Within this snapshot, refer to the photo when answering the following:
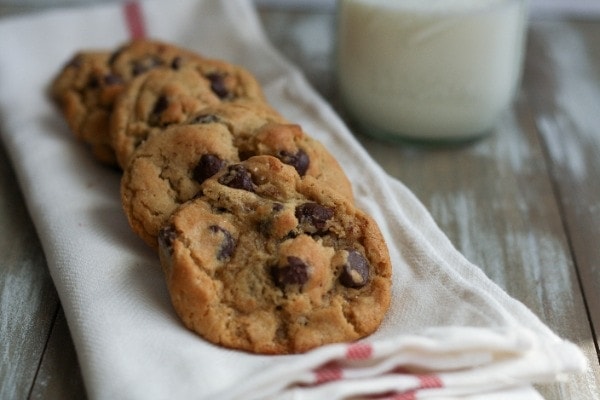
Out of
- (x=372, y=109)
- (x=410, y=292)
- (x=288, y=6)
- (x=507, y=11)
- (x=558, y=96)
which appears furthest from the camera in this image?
(x=288, y=6)

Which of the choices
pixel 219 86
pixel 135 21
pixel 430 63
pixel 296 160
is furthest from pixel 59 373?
pixel 135 21

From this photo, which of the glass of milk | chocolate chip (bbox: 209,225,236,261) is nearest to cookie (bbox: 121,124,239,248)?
chocolate chip (bbox: 209,225,236,261)

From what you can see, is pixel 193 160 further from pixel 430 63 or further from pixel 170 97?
pixel 430 63

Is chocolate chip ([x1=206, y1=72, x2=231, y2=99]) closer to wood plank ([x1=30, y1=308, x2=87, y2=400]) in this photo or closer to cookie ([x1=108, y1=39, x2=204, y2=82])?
cookie ([x1=108, y1=39, x2=204, y2=82])

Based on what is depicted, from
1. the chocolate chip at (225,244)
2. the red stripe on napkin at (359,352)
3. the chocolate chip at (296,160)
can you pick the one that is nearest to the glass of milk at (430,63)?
the chocolate chip at (296,160)

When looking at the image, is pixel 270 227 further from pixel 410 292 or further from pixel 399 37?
pixel 399 37

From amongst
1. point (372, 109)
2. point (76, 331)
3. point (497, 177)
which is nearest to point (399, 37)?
point (372, 109)
